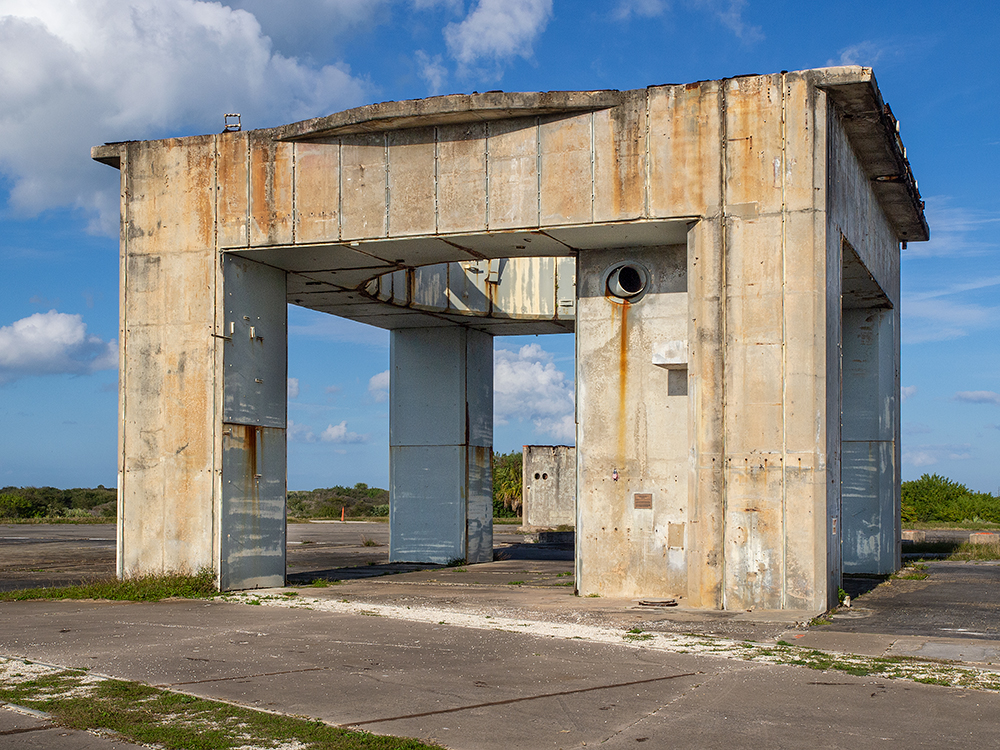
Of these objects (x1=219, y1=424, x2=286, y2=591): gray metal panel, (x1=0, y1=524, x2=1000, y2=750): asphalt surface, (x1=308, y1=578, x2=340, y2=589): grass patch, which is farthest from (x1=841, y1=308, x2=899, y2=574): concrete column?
(x1=219, y1=424, x2=286, y2=591): gray metal panel

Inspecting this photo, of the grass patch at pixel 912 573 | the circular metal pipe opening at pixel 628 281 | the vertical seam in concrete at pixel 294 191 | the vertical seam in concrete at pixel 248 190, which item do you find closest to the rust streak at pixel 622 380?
the circular metal pipe opening at pixel 628 281

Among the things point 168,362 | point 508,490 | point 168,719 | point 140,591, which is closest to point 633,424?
point 168,362

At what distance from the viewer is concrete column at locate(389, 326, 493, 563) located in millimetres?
24094

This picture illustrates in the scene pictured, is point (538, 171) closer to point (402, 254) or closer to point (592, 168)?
point (592, 168)

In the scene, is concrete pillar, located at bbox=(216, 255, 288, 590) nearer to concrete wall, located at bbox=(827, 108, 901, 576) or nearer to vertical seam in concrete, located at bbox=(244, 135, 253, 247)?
vertical seam in concrete, located at bbox=(244, 135, 253, 247)

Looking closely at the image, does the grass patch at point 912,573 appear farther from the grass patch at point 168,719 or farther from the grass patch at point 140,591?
the grass patch at point 168,719

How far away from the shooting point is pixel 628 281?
16.7 metres

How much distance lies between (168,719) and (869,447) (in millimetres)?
17277

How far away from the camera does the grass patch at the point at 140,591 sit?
16109 mm

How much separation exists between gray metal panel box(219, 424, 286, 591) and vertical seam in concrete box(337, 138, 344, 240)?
383 centimetres

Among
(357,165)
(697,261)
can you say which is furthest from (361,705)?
(357,165)

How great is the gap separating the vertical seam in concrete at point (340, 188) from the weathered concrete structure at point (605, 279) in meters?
0.05

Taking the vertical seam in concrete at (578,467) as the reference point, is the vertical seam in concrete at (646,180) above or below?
above

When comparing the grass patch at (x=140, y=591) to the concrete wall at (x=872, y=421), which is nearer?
the grass patch at (x=140, y=591)
